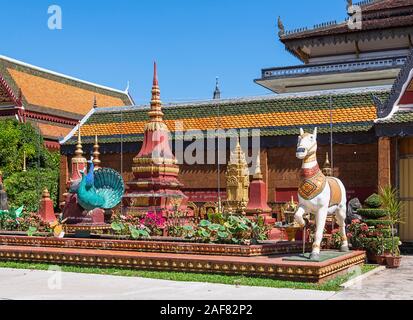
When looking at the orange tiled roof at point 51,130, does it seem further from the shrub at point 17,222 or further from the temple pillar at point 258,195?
the temple pillar at point 258,195

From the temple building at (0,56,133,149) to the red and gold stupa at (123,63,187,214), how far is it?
49.4 feet

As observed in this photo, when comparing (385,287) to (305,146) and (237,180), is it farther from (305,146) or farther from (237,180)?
(237,180)

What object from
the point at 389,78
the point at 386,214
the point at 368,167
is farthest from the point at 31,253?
the point at 389,78

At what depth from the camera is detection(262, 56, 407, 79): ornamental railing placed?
26.5 meters

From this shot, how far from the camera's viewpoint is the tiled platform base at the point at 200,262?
10344mm

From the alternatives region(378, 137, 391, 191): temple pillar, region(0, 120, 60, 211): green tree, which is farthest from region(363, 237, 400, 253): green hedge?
region(0, 120, 60, 211): green tree

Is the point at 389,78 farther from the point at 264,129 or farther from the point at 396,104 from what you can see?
the point at 396,104

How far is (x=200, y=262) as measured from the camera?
11383 millimetres

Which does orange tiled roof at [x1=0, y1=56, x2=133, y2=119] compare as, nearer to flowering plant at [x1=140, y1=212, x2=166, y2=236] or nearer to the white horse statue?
flowering plant at [x1=140, y1=212, x2=166, y2=236]

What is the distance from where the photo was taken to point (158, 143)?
64.2ft

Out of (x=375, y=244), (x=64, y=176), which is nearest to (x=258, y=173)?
(x=375, y=244)

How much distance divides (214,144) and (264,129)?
2.16m

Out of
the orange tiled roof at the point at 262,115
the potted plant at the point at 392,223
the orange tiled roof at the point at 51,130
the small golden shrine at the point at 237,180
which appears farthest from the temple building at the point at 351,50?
the orange tiled roof at the point at 51,130

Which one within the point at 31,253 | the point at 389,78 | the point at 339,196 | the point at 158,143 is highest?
the point at 389,78
